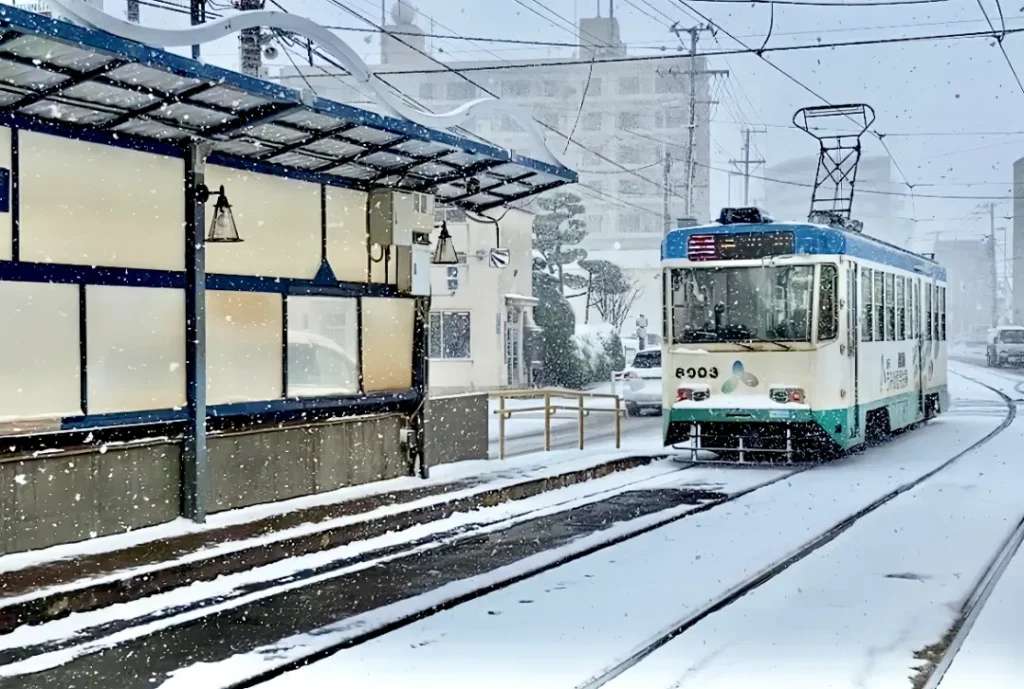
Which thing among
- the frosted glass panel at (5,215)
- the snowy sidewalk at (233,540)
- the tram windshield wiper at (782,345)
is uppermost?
the frosted glass panel at (5,215)

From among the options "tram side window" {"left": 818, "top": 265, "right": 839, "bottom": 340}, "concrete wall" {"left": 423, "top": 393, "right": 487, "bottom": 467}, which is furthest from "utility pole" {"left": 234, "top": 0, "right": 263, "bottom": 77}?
"tram side window" {"left": 818, "top": 265, "right": 839, "bottom": 340}

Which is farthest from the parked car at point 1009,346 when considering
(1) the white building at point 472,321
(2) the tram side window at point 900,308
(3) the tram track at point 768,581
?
(3) the tram track at point 768,581

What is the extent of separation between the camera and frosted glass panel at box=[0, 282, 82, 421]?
1022cm

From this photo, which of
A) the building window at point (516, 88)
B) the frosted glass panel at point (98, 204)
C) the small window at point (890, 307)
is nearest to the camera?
the frosted glass panel at point (98, 204)

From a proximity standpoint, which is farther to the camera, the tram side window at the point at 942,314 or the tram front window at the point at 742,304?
the tram side window at the point at 942,314

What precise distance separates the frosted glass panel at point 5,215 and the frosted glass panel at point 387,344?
17.0ft

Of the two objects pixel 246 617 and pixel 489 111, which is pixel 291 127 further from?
pixel 246 617

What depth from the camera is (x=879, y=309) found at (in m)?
19.7

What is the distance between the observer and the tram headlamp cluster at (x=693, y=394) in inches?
699

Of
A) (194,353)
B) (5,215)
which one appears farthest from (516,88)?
(5,215)

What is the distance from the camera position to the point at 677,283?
1809 cm

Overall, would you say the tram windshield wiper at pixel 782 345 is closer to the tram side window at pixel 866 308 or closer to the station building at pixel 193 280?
the tram side window at pixel 866 308

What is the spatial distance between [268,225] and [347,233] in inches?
57.9

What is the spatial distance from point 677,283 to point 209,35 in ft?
29.3
